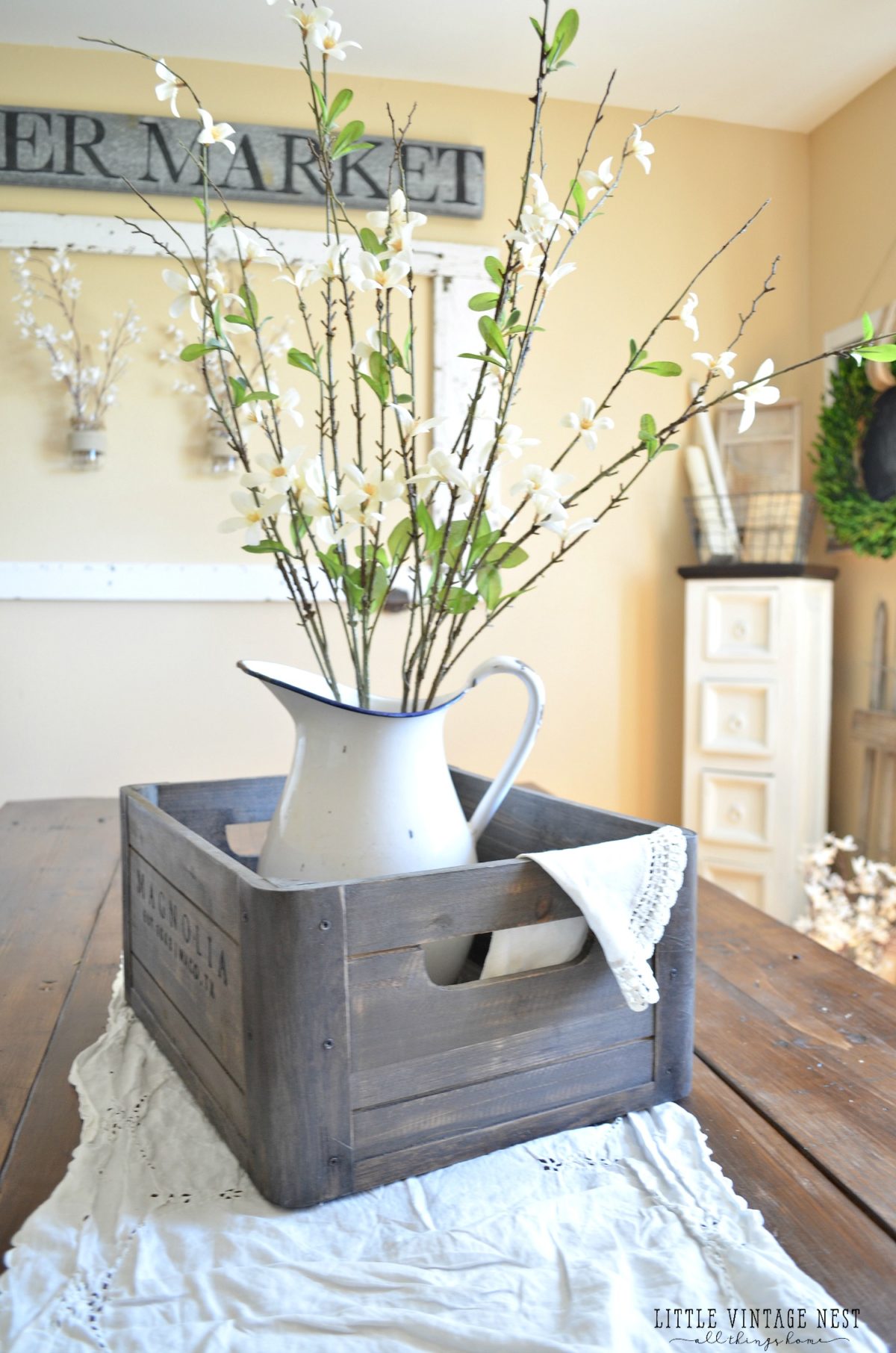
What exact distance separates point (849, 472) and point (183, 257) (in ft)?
6.67

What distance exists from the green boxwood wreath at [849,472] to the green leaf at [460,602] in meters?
2.23

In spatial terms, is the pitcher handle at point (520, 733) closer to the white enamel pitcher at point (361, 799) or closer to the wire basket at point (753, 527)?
the white enamel pitcher at point (361, 799)

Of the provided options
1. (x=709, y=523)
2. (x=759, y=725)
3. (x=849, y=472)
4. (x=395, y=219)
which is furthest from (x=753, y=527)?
(x=395, y=219)

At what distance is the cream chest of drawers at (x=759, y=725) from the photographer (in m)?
2.83

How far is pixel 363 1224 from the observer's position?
613 millimetres

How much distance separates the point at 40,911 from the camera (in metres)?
1.28

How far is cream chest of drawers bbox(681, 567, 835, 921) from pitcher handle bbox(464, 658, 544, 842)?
2.13 meters

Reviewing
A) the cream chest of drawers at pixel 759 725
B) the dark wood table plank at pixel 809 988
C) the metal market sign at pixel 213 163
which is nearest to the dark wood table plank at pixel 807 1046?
the dark wood table plank at pixel 809 988

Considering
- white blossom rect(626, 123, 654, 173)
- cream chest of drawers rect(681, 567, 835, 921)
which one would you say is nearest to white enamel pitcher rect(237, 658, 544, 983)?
white blossom rect(626, 123, 654, 173)

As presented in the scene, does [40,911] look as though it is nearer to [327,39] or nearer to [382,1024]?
[382,1024]

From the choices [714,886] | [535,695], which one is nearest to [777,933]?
[714,886]

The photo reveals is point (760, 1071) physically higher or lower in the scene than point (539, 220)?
lower

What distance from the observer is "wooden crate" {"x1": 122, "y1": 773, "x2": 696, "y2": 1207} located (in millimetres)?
627
